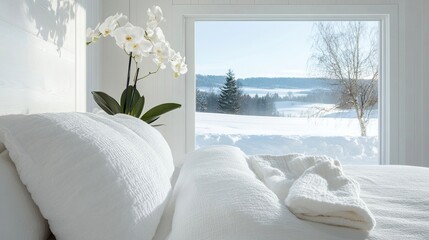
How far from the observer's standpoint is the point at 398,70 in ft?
11.0

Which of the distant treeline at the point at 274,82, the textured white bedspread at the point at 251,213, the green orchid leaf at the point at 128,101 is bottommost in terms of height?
the textured white bedspread at the point at 251,213

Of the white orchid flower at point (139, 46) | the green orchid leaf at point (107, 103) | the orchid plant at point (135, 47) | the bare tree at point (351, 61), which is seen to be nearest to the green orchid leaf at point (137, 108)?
the orchid plant at point (135, 47)

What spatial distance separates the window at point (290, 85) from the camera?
11.5ft

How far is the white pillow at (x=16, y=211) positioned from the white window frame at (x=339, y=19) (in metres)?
2.57

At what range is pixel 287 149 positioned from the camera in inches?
139

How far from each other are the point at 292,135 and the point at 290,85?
382 millimetres

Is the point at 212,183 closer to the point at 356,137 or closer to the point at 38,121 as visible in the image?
the point at 38,121

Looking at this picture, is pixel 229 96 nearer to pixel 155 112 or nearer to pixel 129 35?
pixel 155 112

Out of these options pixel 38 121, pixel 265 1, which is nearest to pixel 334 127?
pixel 265 1

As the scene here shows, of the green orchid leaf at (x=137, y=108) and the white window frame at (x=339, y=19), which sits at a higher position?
the white window frame at (x=339, y=19)

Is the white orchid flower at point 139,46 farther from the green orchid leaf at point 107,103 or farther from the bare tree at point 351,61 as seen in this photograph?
the bare tree at point 351,61

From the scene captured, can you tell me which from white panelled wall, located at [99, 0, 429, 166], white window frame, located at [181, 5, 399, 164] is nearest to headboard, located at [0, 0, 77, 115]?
white panelled wall, located at [99, 0, 429, 166]

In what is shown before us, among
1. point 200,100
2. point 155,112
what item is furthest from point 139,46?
point 200,100

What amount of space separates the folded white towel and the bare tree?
2.32 m
